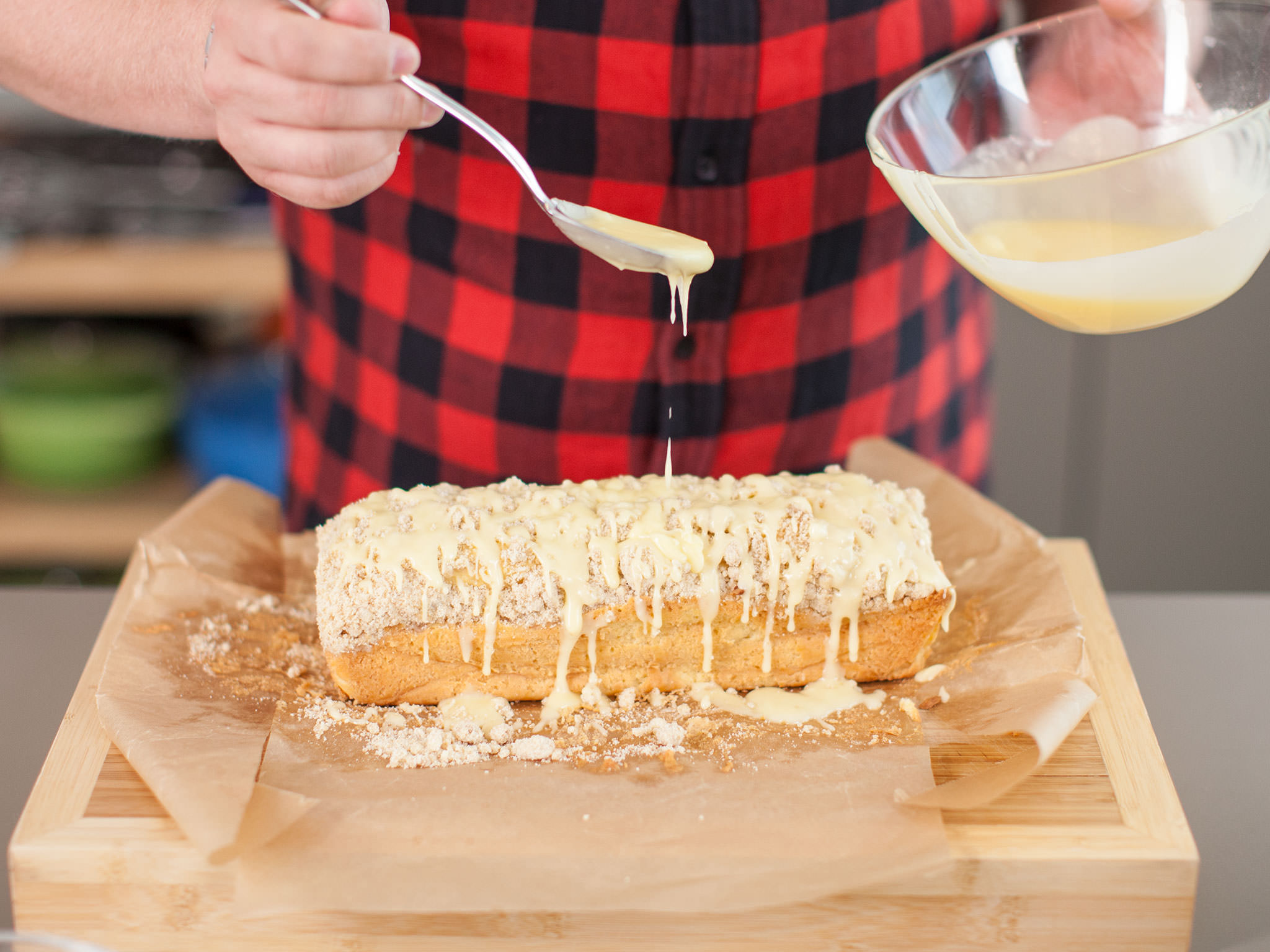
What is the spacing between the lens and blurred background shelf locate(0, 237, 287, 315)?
263 cm

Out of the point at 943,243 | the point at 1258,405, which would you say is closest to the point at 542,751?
the point at 943,243

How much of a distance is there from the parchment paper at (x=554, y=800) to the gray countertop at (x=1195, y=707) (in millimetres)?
127

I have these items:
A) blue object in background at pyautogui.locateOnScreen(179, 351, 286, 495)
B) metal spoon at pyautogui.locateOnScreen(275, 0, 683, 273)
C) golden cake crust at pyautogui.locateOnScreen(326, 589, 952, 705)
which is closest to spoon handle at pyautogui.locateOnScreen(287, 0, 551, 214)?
metal spoon at pyautogui.locateOnScreen(275, 0, 683, 273)

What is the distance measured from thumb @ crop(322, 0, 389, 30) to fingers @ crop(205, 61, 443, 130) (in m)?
0.05

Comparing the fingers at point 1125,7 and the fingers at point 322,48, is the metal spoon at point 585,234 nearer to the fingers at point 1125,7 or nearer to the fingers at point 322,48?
the fingers at point 322,48

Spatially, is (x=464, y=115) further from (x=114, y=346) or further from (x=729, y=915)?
(x=114, y=346)

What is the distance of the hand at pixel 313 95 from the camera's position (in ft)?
3.51

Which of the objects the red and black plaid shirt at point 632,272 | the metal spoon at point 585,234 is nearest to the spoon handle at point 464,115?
the metal spoon at point 585,234

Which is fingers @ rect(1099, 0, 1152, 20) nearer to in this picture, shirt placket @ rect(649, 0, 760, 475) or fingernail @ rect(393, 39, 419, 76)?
shirt placket @ rect(649, 0, 760, 475)

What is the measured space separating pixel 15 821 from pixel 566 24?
1020 mm

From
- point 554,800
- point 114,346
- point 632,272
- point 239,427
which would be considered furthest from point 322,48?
point 114,346

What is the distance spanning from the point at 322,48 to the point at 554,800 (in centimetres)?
67

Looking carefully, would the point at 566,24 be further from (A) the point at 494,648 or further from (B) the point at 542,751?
(B) the point at 542,751

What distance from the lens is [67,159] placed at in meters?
2.69
